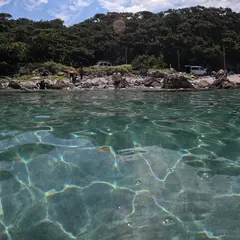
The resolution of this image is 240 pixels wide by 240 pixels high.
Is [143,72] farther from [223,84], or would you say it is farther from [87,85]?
[223,84]

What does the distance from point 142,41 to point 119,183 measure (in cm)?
4731

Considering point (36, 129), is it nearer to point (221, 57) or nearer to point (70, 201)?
point (70, 201)

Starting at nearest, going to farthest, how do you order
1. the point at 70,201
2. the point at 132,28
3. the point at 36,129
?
1. the point at 70,201
2. the point at 36,129
3. the point at 132,28

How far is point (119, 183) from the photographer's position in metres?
2.59

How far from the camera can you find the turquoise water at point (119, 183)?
2.03m

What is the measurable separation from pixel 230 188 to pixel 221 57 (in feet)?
166

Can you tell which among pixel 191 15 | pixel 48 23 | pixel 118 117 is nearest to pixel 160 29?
pixel 191 15

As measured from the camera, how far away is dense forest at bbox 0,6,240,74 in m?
37.8

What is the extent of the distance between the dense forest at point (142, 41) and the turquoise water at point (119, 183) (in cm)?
3489

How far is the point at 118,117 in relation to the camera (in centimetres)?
516

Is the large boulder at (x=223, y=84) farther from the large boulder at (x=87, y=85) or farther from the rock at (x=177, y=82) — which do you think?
the large boulder at (x=87, y=85)

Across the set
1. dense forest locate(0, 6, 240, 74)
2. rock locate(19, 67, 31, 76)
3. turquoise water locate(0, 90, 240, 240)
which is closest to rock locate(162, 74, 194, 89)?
turquoise water locate(0, 90, 240, 240)

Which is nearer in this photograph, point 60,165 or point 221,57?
point 60,165

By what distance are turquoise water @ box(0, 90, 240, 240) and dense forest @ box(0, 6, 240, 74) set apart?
34.9 meters
